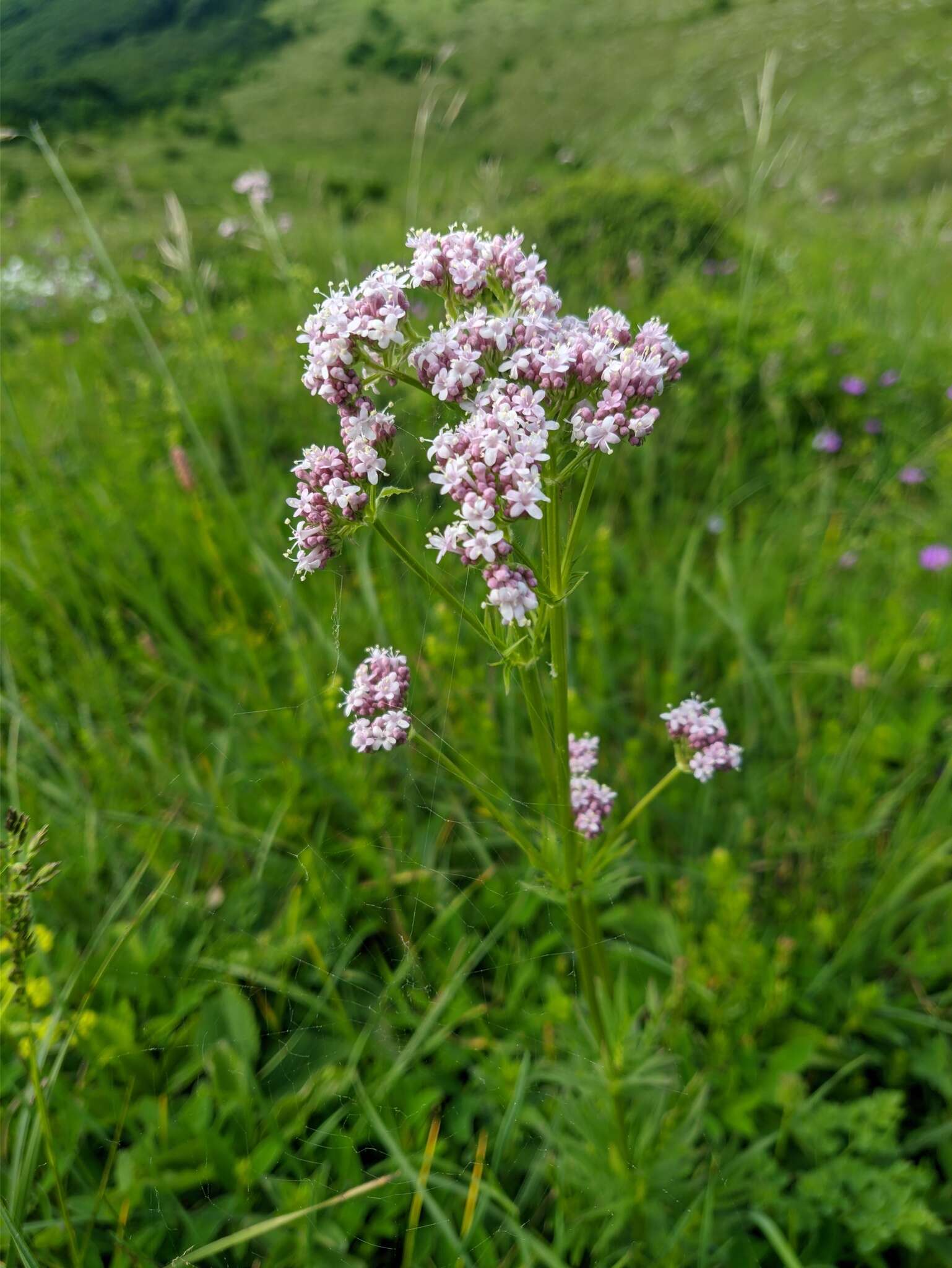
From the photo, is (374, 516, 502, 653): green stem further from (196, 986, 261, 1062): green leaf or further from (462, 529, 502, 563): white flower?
(196, 986, 261, 1062): green leaf

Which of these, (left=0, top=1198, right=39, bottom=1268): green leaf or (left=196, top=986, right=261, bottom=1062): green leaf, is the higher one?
(left=196, top=986, right=261, bottom=1062): green leaf

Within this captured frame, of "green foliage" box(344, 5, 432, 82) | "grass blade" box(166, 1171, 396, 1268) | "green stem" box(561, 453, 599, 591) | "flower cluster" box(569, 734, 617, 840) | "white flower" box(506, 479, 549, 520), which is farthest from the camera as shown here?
"green foliage" box(344, 5, 432, 82)

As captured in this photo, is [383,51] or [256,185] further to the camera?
[383,51]

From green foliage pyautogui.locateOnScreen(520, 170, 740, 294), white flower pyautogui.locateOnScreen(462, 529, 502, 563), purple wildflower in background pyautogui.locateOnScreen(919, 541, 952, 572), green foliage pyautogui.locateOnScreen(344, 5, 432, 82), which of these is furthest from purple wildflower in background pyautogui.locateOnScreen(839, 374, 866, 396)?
green foliage pyautogui.locateOnScreen(344, 5, 432, 82)

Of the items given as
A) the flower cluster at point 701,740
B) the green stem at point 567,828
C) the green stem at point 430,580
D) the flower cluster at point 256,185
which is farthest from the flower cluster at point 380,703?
the flower cluster at point 256,185

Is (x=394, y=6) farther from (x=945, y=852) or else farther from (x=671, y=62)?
(x=671, y=62)

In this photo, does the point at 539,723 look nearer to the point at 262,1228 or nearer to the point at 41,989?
the point at 262,1228

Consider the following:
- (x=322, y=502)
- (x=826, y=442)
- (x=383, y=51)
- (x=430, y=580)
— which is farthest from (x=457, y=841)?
→ (x=383, y=51)
